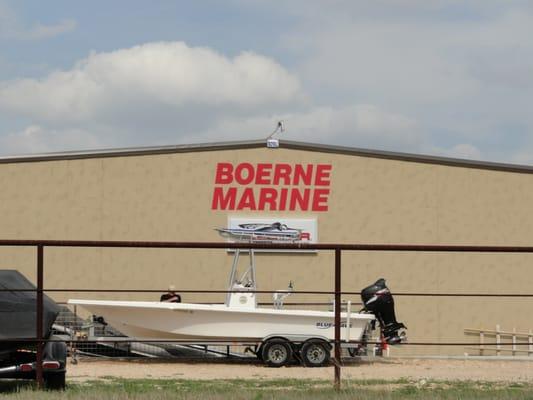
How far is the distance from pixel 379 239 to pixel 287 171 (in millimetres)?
2761

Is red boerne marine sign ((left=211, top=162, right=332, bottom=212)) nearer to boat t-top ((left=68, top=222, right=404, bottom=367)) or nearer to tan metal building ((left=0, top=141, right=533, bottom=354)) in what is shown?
tan metal building ((left=0, top=141, right=533, bottom=354))

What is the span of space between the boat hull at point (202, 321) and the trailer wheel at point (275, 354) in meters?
0.25

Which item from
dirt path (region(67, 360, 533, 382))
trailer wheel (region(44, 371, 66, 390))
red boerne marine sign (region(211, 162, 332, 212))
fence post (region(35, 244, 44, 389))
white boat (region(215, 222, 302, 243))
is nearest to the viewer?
fence post (region(35, 244, 44, 389))

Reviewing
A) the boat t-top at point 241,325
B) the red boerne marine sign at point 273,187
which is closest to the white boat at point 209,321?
the boat t-top at point 241,325

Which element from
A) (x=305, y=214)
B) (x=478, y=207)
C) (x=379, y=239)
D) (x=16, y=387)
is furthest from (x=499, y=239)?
(x=16, y=387)

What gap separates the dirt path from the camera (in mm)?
16016

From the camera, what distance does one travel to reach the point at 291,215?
25.0m

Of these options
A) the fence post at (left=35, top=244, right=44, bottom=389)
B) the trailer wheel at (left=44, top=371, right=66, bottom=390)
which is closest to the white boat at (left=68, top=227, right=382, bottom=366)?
the trailer wheel at (left=44, top=371, right=66, bottom=390)

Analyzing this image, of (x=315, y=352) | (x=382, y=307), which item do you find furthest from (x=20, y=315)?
(x=382, y=307)

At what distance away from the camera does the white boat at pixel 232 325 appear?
18.8 metres

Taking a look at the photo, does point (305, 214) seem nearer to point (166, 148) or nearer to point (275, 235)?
point (275, 235)

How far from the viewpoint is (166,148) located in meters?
24.3

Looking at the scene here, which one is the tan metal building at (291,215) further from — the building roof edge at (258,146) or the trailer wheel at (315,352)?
the trailer wheel at (315,352)

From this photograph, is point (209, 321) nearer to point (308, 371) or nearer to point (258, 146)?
point (308, 371)
